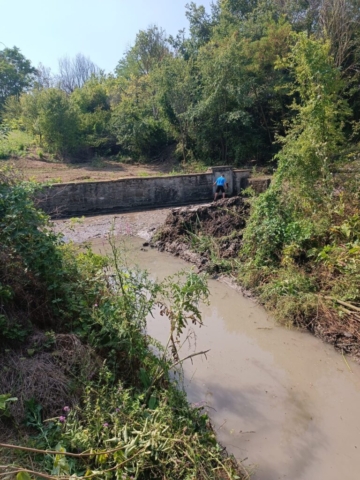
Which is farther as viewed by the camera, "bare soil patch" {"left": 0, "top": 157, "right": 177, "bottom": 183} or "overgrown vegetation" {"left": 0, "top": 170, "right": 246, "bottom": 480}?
"bare soil patch" {"left": 0, "top": 157, "right": 177, "bottom": 183}

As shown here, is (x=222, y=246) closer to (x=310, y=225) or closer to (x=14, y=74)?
(x=310, y=225)

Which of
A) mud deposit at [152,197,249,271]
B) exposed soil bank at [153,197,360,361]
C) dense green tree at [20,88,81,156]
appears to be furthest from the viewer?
dense green tree at [20,88,81,156]

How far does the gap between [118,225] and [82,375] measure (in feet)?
30.1

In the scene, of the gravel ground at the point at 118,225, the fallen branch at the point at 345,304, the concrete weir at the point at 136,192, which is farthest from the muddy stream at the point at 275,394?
the concrete weir at the point at 136,192

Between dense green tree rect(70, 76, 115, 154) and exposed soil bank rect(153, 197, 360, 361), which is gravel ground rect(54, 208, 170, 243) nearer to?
exposed soil bank rect(153, 197, 360, 361)

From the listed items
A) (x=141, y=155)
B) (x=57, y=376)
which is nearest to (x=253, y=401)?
(x=57, y=376)

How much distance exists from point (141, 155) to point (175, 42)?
27.7 ft

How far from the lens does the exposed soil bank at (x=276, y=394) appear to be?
344 cm

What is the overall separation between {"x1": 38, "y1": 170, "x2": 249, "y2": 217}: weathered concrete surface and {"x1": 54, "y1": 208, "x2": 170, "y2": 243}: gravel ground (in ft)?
2.39

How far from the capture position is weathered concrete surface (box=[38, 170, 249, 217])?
13.3 meters

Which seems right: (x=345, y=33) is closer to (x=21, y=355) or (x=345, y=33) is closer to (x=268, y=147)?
(x=268, y=147)

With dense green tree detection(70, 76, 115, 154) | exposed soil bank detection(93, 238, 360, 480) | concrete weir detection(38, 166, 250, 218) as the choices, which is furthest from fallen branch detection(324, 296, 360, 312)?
dense green tree detection(70, 76, 115, 154)

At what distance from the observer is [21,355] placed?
3273mm

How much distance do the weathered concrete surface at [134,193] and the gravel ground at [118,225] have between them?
0.73m
